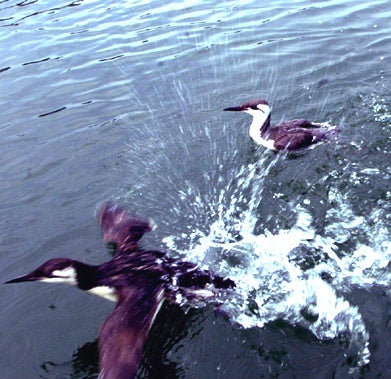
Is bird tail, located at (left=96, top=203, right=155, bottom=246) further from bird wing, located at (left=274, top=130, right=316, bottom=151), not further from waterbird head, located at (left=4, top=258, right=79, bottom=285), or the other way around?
bird wing, located at (left=274, top=130, right=316, bottom=151)

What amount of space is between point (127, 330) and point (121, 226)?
5.38 ft

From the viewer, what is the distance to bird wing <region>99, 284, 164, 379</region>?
3.74 m

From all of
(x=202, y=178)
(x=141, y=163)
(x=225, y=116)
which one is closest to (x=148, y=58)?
(x=225, y=116)

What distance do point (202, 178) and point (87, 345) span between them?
274 cm

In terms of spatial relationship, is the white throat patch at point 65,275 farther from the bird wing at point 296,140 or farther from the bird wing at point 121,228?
the bird wing at point 296,140

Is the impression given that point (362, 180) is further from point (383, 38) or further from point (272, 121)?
point (383, 38)

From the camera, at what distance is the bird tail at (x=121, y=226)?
5.33 m

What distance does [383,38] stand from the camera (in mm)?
9570

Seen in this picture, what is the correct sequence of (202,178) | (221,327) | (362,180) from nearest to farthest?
(221,327) → (362,180) → (202,178)

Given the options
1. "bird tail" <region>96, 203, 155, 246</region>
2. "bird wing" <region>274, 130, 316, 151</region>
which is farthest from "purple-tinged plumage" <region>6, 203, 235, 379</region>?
"bird wing" <region>274, 130, 316, 151</region>

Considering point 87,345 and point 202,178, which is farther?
point 202,178

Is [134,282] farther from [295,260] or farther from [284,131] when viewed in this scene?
[284,131]

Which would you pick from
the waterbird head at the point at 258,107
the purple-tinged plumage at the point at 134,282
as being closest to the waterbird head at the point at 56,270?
the purple-tinged plumage at the point at 134,282

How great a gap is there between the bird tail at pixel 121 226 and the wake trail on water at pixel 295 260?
1.20ft
